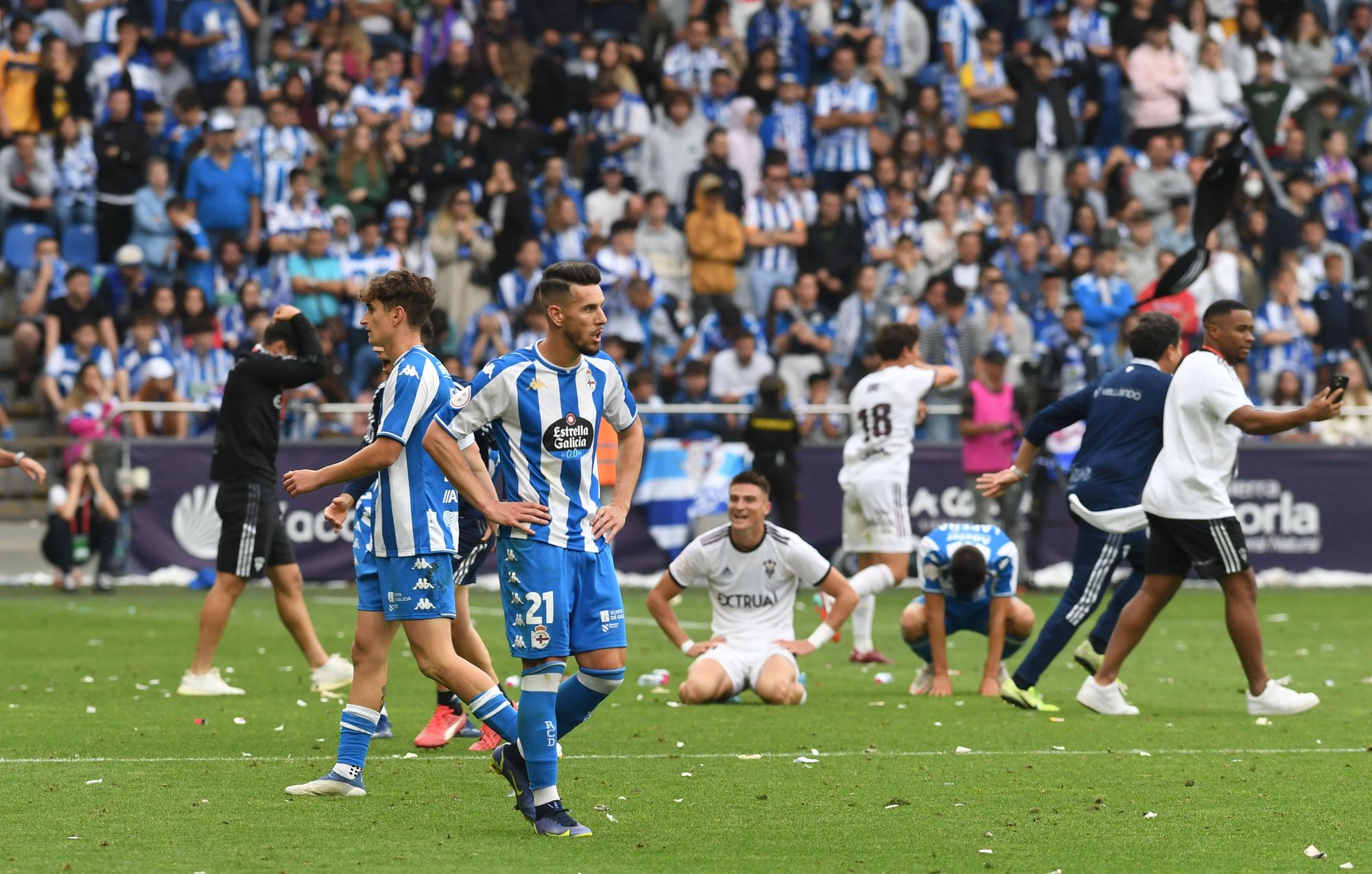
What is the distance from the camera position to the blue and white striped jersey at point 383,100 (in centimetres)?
2244

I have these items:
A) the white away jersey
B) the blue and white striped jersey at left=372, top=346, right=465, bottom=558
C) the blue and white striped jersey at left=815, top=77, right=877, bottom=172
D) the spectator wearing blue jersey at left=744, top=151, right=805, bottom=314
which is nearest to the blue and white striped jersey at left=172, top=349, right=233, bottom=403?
the spectator wearing blue jersey at left=744, top=151, right=805, bottom=314

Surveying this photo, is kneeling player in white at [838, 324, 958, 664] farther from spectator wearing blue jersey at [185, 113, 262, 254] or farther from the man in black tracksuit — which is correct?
spectator wearing blue jersey at [185, 113, 262, 254]

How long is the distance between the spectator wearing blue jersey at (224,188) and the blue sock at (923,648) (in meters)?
11.6

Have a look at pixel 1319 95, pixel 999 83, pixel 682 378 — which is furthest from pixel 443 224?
pixel 1319 95

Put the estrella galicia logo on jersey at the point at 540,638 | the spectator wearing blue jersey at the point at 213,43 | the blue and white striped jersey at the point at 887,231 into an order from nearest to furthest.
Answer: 1. the estrella galicia logo on jersey at the point at 540,638
2. the spectator wearing blue jersey at the point at 213,43
3. the blue and white striped jersey at the point at 887,231

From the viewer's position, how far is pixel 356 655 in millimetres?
7711

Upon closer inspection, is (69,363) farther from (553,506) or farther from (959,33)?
(553,506)

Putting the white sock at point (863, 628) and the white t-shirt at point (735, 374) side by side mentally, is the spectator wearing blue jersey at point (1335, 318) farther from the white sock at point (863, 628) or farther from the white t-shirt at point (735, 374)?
the white sock at point (863, 628)

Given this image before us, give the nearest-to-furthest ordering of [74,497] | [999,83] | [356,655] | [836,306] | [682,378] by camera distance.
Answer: [356,655] → [74,497] → [682,378] → [836,306] → [999,83]

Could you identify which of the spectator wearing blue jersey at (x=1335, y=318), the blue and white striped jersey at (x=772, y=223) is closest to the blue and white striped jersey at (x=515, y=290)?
the blue and white striped jersey at (x=772, y=223)

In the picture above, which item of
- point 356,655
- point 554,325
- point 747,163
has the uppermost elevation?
point 747,163

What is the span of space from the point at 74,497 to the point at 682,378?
20.7 ft

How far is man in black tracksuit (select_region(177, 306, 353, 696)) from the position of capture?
11.1 meters

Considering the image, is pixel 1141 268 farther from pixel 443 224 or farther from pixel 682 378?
pixel 443 224
